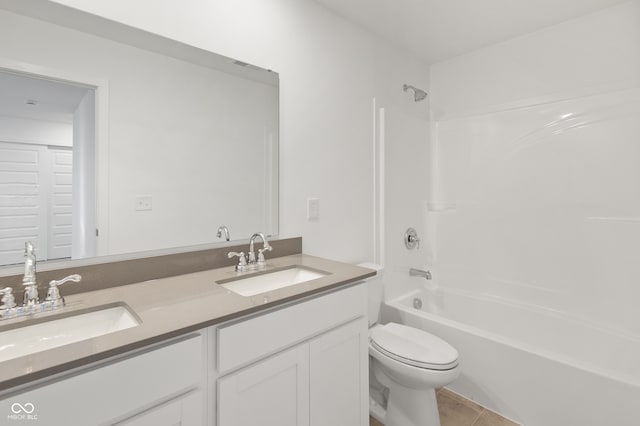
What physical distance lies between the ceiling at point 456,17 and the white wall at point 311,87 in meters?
0.13

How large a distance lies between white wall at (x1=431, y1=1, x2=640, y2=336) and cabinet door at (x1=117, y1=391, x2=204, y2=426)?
2.26m

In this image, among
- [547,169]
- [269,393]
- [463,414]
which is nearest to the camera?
[269,393]

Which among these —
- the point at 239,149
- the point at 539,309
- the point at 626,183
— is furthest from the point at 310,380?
the point at 626,183

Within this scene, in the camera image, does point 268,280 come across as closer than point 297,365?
No

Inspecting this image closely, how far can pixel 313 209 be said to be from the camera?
1856 millimetres

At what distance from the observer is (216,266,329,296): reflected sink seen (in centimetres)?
132

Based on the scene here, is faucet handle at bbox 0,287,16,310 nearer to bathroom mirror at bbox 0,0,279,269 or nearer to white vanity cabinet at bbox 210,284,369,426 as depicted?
bathroom mirror at bbox 0,0,279,269

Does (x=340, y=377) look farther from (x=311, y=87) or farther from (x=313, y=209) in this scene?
(x=311, y=87)

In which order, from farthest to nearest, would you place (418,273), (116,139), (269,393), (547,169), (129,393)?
(418,273), (547,169), (116,139), (269,393), (129,393)

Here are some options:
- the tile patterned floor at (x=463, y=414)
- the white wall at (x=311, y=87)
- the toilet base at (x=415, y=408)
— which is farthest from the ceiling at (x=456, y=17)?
the tile patterned floor at (x=463, y=414)

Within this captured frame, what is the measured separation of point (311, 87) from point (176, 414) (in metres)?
1.65

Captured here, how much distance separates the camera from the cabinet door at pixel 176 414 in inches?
30.0

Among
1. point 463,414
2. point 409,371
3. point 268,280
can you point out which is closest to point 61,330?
point 268,280

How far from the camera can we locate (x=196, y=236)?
142 centimetres
